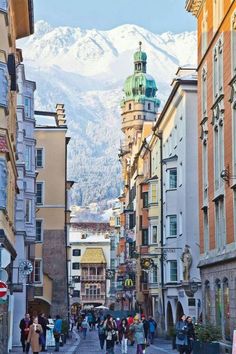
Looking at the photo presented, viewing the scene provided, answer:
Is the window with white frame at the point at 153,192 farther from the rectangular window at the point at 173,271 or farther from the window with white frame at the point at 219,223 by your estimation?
the window with white frame at the point at 219,223

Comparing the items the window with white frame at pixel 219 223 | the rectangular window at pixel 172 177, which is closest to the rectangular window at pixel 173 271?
the rectangular window at pixel 172 177

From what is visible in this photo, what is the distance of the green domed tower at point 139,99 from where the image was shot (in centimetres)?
18075

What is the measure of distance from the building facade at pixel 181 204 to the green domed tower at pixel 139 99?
11832 cm

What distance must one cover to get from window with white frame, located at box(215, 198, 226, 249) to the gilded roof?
133 m

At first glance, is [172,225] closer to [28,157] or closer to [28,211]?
[28,211]

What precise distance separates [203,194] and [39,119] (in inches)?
1259

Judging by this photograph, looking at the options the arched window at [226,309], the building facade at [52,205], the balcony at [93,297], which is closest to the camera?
the arched window at [226,309]

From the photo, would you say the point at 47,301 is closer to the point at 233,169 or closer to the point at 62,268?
the point at 62,268

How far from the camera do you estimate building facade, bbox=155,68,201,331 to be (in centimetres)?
5044

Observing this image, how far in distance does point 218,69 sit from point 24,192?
16.3 metres

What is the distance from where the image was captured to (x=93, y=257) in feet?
552

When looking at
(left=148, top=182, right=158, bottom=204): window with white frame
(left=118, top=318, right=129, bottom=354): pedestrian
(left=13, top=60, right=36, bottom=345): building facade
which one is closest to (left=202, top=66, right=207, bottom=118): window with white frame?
(left=13, top=60, right=36, bottom=345): building facade

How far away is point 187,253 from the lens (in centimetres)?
5019

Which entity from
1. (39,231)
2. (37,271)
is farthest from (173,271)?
(39,231)
